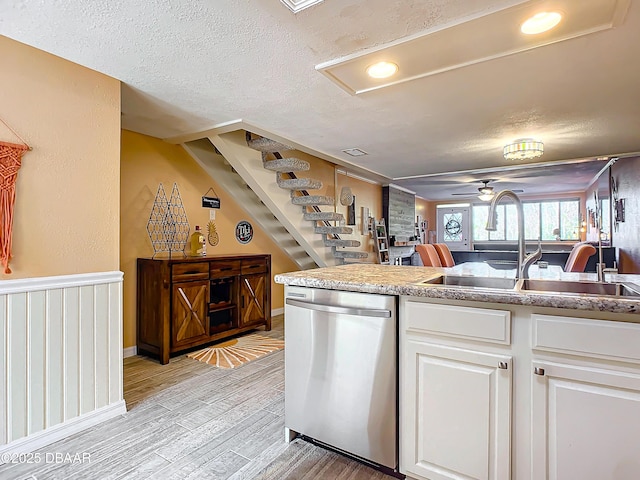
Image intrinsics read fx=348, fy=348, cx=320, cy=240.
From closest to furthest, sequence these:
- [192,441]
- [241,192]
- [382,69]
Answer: [192,441]
[382,69]
[241,192]

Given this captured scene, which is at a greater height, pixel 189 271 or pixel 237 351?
pixel 189 271

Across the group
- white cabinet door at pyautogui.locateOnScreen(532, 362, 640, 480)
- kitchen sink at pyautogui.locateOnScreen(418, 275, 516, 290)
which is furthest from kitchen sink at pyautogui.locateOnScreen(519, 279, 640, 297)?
white cabinet door at pyautogui.locateOnScreen(532, 362, 640, 480)

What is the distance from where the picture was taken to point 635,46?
74.2 inches

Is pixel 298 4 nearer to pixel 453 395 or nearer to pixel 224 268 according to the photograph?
pixel 453 395

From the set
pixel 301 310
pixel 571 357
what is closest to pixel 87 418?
pixel 301 310

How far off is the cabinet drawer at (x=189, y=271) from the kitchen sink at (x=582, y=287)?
2.75m

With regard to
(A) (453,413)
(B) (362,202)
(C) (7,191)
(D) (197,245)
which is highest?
(B) (362,202)

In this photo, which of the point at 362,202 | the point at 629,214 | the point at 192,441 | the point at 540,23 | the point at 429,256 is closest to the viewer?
the point at 540,23

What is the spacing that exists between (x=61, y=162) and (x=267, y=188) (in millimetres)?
2135

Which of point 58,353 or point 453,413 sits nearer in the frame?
point 453,413

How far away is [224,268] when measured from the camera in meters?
3.72

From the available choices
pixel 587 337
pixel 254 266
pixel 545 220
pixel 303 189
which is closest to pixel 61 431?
pixel 254 266

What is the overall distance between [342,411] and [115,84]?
8.02 ft

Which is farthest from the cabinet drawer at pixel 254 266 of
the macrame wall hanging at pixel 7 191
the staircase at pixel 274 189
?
the macrame wall hanging at pixel 7 191
